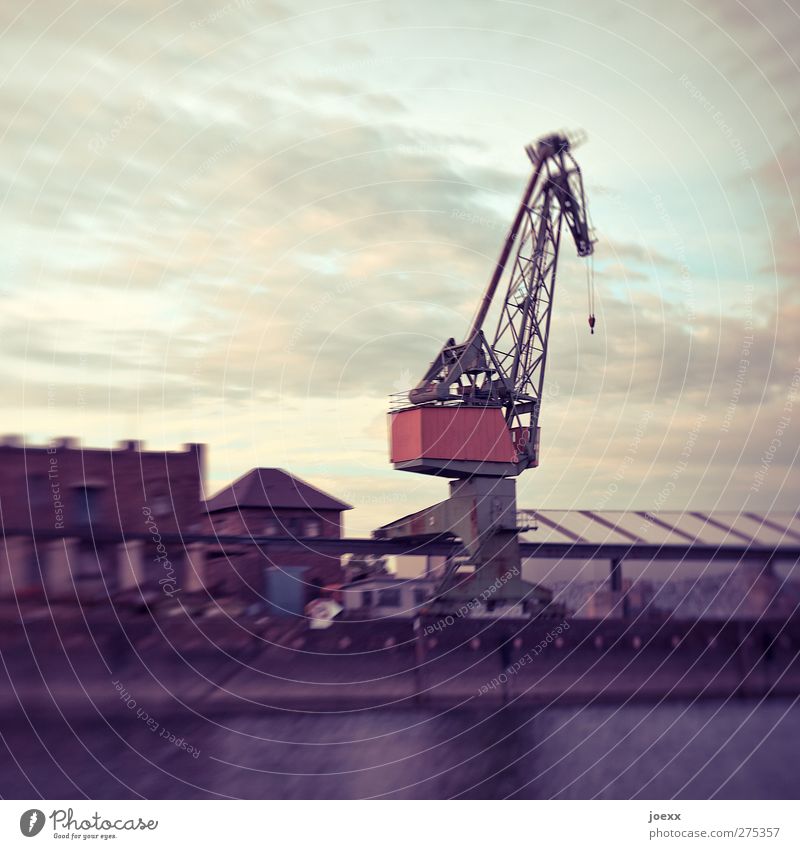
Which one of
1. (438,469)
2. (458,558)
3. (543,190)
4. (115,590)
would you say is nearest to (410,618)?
(458,558)

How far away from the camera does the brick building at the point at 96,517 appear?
3003cm

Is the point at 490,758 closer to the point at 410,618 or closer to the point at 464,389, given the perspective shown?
the point at 410,618

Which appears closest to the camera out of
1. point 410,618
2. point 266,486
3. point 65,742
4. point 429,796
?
point 429,796

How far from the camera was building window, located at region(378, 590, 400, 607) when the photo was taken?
39156 mm

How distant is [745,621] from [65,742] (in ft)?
96.9

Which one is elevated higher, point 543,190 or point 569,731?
point 543,190

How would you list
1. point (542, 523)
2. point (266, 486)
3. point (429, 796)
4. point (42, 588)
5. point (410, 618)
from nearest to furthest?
point (429, 796), point (42, 588), point (410, 618), point (542, 523), point (266, 486)

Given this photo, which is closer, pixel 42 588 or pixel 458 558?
pixel 42 588

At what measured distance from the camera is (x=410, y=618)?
3484cm
